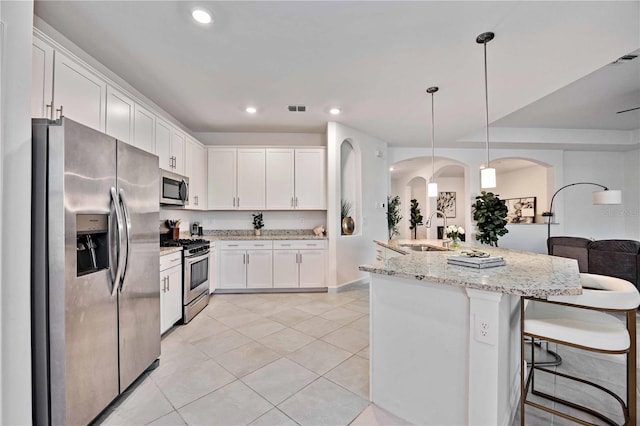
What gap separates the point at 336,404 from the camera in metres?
1.86

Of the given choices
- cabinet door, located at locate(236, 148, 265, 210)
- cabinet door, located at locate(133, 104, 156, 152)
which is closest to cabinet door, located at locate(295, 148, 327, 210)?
cabinet door, located at locate(236, 148, 265, 210)

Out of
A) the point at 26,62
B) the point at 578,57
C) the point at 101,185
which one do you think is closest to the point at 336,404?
the point at 101,185

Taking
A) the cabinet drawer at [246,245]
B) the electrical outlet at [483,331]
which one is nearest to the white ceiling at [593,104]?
the electrical outlet at [483,331]

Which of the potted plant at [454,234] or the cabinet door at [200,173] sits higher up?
the cabinet door at [200,173]

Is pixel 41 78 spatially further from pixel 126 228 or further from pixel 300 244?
pixel 300 244

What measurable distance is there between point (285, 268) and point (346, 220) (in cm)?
131

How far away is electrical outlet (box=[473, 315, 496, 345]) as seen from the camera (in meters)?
1.36

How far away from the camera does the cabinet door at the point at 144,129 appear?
283cm

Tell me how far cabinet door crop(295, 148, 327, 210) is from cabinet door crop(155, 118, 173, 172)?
6.34 feet

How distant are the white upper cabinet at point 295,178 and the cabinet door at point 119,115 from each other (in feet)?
7.23

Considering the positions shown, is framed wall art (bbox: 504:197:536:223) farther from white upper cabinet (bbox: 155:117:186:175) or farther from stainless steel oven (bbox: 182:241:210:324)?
white upper cabinet (bbox: 155:117:186:175)

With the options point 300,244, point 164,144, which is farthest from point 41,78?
point 300,244

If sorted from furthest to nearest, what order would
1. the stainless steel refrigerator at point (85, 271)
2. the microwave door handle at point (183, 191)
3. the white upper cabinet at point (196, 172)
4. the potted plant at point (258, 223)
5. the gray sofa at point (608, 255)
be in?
1. the potted plant at point (258, 223)
2. the white upper cabinet at point (196, 172)
3. the microwave door handle at point (183, 191)
4. the gray sofa at point (608, 255)
5. the stainless steel refrigerator at point (85, 271)

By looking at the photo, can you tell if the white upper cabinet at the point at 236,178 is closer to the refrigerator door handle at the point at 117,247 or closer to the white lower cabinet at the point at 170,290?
the white lower cabinet at the point at 170,290
